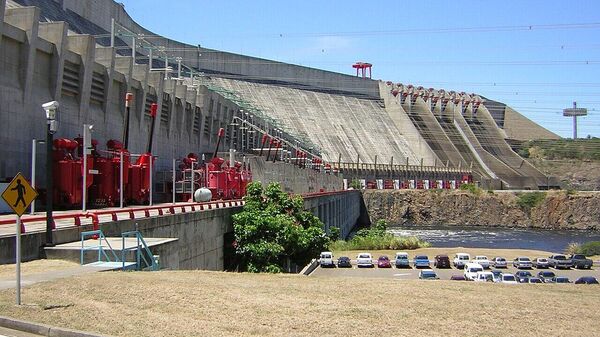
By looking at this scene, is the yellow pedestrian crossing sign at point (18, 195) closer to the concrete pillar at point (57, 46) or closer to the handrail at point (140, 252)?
the handrail at point (140, 252)

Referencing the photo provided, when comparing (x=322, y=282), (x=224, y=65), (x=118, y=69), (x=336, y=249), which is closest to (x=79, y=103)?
(x=118, y=69)

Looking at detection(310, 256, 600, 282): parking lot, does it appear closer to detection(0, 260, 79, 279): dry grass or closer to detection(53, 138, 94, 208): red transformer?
detection(53, 138, 94, 208): red transformer

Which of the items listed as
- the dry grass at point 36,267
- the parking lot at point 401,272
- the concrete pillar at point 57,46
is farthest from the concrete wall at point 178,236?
the parking lot at point 401,272

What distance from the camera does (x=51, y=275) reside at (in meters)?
14.6

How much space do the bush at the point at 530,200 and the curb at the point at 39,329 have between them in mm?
116865

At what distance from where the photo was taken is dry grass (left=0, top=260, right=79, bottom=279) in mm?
14801

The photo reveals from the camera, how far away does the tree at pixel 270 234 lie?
29578mm

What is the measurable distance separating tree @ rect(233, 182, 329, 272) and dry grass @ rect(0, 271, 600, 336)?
13201 millimetres

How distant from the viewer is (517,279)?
123ft

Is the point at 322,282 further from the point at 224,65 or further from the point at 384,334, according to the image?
the point at 224,65

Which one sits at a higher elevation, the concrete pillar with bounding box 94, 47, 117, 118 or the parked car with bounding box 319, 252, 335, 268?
the concrete pillar with bounding box 94, 47, 117, 118

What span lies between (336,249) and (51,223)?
153 ft

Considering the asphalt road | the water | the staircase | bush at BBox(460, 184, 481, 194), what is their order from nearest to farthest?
the staircase
the asphalt road
the water
bush at BBox(460, 184, 481, 194)

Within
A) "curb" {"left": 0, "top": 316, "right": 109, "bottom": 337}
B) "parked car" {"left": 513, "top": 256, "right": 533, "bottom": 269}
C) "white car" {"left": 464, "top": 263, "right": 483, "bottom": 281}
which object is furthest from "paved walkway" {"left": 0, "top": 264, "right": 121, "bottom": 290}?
"parked car" {"left": 513, "top": 256, "right": 533, "bottom": 269}
